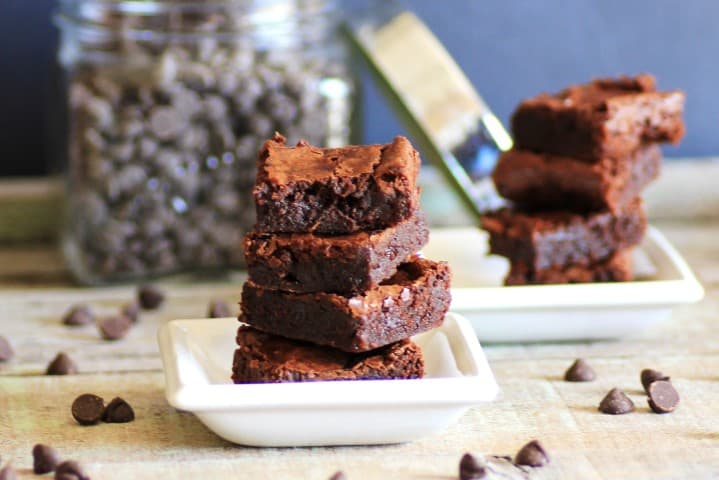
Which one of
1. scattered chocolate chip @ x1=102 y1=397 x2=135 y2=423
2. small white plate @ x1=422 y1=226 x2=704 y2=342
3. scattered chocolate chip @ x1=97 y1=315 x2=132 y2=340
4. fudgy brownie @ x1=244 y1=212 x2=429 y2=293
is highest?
fudgy brownie @ x1=244 y1=212 x2=429 y2=293

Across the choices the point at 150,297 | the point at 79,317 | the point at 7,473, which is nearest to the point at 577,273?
the point at 150,297

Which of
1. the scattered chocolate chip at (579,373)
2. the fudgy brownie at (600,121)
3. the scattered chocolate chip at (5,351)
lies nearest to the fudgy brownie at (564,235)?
the fudgy brownie at (600,121)

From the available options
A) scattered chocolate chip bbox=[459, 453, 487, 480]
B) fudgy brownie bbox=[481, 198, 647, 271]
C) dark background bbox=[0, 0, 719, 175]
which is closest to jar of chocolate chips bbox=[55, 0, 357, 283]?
dark background bbox=[0, 0, 719, 175]

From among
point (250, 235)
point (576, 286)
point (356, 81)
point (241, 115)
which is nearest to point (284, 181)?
point (250, 235)

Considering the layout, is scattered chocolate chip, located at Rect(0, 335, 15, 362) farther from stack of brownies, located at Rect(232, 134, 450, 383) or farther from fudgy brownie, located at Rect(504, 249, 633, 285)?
fudgy brownie, located at Rect(504, 249, 633, 285)

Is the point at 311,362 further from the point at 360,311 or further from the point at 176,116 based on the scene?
the point at 176,116

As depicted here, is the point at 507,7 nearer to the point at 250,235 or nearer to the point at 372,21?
the point at 372,21

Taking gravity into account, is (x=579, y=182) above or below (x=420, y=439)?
above
